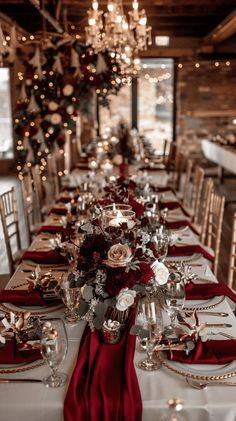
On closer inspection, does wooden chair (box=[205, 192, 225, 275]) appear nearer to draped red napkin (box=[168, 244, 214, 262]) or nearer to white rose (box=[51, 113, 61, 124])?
draped red napkin (box=[168, 244, 214, 262])

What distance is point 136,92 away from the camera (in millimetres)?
12109

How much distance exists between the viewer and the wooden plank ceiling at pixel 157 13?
284 inches

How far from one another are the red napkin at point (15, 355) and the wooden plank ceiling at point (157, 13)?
4.61 meters

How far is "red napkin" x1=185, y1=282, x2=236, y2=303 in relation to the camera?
230cm

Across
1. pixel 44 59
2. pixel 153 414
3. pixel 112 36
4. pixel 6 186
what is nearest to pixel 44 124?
pixel 44 59

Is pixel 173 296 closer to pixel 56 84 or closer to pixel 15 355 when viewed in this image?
pixel 15 355

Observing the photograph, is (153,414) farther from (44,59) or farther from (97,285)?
(44,59)

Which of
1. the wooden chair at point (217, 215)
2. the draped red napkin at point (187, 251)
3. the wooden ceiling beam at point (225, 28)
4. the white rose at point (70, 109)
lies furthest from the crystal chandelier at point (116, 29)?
the draped red napkin at point (187, 251)

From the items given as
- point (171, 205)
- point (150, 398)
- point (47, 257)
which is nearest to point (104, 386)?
point (150, 398)

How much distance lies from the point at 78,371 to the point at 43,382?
122 millimetres

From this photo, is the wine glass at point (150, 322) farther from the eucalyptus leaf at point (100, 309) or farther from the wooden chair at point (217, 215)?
the wooden chair at point (217, 215)

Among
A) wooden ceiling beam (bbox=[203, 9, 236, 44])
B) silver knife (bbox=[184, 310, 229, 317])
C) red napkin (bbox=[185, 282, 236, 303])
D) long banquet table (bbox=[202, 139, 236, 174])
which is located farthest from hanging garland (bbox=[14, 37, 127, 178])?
silver knife (bbox=[184, 310, 229, 317])

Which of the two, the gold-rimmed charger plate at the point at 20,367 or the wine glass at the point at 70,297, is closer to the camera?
the gold-rimmed charger plate at the point at 20,367

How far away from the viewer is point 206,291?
235 centimetres
